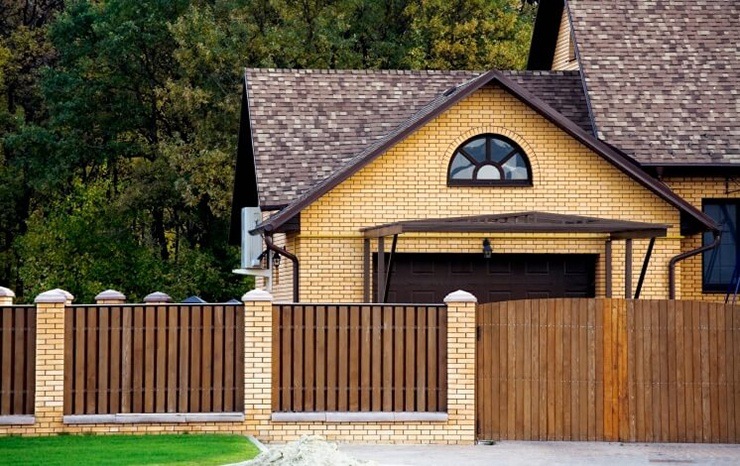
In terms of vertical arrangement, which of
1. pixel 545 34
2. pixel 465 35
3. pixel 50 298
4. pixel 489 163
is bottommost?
pixel 50 298

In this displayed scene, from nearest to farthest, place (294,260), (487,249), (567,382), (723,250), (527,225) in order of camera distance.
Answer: (567,382), (527,225), (487,249), (294,260), (723,250)

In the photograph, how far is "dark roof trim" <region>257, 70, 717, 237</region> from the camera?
26.2 metres

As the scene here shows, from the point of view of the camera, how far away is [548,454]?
19.2 metres

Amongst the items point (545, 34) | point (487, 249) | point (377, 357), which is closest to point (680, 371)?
point (377, 357)

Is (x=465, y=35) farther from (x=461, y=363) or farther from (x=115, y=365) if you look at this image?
(x=115, y=365)

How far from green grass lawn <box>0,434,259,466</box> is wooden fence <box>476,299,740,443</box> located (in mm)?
3614

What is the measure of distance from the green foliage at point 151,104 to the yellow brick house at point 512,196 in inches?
635

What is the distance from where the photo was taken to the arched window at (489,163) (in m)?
27.3

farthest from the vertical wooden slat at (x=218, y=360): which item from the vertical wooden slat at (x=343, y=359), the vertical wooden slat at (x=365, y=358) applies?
the vertical wooden slat at (x=365, y=358)

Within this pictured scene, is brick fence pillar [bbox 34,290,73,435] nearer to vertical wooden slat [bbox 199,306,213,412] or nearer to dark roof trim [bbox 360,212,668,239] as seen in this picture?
vertical wooden slat [bbox 199,306,213,412]

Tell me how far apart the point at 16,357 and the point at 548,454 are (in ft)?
22.2

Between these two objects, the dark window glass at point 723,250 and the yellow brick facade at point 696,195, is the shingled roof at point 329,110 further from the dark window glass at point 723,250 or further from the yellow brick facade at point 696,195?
the dark window glass at point 723,250

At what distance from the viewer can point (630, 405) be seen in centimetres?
2078

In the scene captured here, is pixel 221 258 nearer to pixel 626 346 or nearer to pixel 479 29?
pixel 479 29
